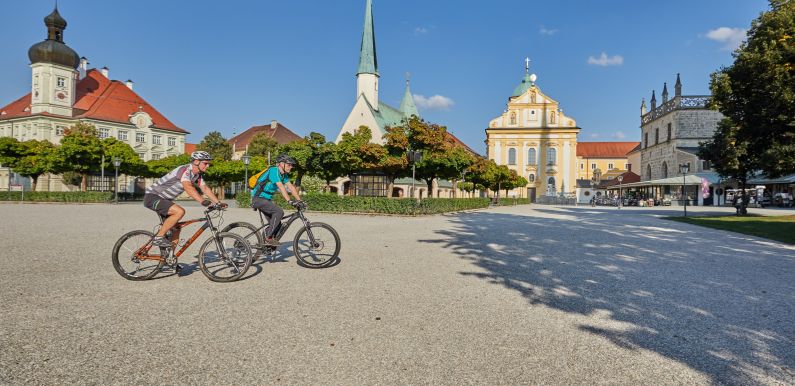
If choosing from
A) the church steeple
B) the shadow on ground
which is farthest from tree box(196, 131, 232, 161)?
the shadow on ground

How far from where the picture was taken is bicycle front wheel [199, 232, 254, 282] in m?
5.89

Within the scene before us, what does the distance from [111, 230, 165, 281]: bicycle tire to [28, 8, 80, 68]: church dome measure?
6817 cm

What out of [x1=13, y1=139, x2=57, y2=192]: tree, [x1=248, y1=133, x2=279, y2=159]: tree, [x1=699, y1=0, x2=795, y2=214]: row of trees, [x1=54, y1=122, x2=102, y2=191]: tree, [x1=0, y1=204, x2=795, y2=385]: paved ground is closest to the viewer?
[x1=0, y1=204, x2=795, y2=385]: paved ground

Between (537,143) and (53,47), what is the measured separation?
71223mm

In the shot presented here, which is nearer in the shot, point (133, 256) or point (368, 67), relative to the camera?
point (133, 256)

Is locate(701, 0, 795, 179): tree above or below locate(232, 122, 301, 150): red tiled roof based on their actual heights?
below

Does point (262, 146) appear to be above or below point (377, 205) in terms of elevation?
above

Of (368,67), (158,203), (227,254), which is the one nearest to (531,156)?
(368,67)

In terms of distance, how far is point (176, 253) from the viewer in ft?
20.1

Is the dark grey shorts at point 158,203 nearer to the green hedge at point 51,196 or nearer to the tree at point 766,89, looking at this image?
the tree at point 766,89

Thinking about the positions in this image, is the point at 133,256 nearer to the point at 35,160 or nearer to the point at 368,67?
the point at 35,160

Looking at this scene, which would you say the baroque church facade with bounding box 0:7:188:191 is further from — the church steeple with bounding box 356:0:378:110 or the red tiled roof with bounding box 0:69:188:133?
the church steeple with bounding box 356:0:378:110

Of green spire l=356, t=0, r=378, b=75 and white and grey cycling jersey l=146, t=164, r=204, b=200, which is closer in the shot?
white and grey cycling jersey l=146, t=164, r=204, b=200

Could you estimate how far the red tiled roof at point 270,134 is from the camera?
8488cm
